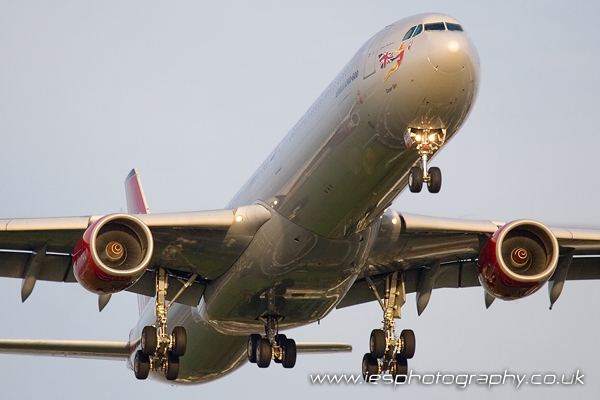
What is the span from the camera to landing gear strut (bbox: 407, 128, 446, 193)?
2322 centimetres

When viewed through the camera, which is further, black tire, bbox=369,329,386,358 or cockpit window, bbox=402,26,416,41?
black tire, bbox=369,329,386,358

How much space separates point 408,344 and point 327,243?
502 centimetres

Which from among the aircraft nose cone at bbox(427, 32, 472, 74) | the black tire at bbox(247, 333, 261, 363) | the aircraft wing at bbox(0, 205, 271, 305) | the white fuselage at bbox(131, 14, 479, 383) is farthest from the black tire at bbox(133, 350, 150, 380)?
the aircraft nose cone at bbox(427, 32, 472, 74)

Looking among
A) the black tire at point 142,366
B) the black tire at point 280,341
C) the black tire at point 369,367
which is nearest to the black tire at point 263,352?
the black tire at point 280,341

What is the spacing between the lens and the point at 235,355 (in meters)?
31.7

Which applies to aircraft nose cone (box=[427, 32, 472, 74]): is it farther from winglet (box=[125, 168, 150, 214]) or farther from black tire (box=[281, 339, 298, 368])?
winglet (box=[125, 168, 150, 214])

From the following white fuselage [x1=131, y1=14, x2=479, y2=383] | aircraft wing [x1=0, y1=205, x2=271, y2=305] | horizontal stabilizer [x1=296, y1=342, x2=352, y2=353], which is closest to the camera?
white fuselage [x1=131, y1=14, x2=479, y2=383]

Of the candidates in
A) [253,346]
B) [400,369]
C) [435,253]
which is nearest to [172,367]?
[253,346]

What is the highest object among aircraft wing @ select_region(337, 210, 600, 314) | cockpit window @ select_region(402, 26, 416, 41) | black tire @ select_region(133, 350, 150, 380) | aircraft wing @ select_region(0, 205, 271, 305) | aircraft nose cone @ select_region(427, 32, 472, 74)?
cockpit window @ select_region(402, 26, 416, 41)

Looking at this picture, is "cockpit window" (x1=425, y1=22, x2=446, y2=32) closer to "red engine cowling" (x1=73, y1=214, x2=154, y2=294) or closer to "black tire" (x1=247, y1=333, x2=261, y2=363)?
"red engine cowling" (x1=73, y1=214, x2=154, y2=294)

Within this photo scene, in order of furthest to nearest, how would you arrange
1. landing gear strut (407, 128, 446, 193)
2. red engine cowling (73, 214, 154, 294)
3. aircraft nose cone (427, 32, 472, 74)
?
red engine cowling (73, 214, 154, 294)
landing gear strut (407, 128, 446, 193)
aircraft nose cone (427, 32, 472, 74)

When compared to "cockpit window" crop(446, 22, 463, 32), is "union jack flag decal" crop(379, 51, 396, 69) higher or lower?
lower

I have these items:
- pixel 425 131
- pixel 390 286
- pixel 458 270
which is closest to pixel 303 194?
pixel 425 131

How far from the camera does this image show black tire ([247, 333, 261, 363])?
2939 centimetres
